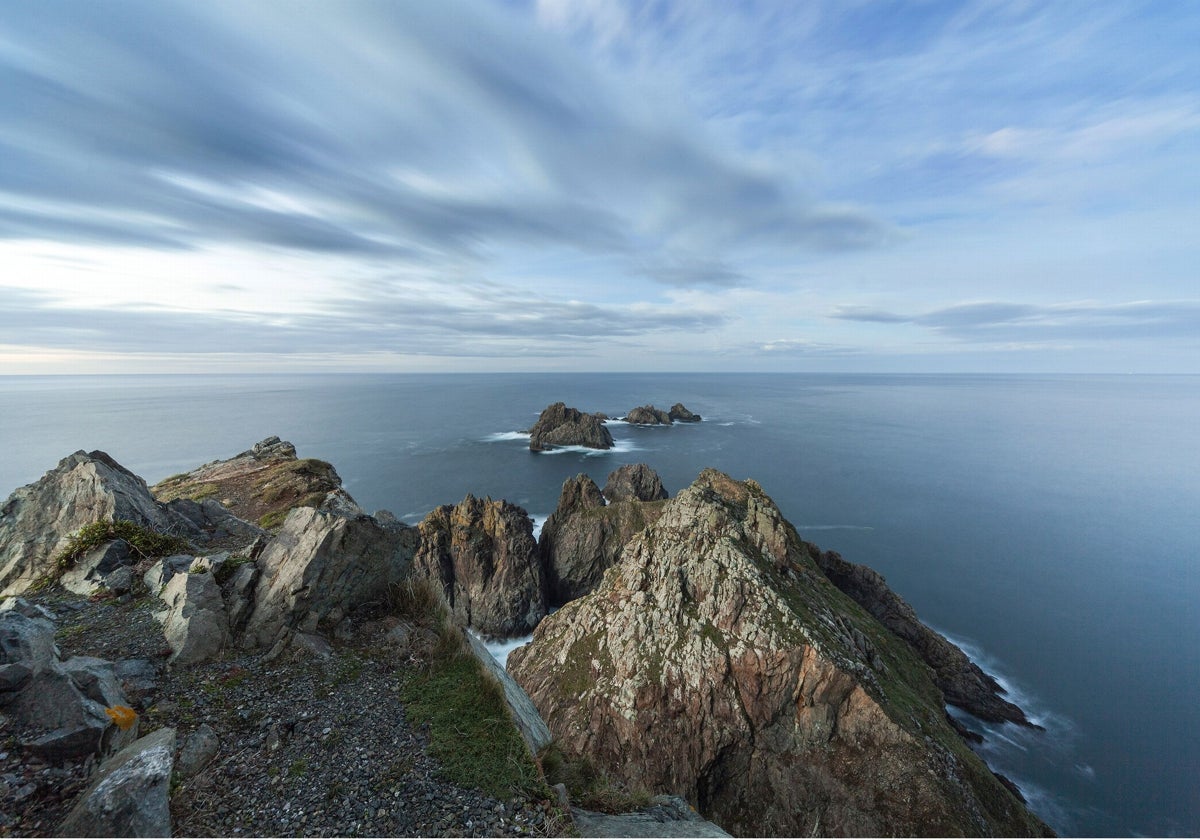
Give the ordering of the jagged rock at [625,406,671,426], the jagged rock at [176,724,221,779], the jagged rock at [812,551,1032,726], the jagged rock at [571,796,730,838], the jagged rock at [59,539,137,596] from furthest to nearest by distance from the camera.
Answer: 1. the jagged rock at [625,406,671,426]
2. the jagged rock at [812,551,1032,726]
3. the jagged rock at [59,539,137,596]
4. the jagged rock at [571,796,730,838]
5. the jagged rock at [176,724,221,779]

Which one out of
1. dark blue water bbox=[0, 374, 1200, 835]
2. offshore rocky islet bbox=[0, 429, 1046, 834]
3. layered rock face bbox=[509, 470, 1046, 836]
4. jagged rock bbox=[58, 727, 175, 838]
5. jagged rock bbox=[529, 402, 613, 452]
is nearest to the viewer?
jagged rock bbox=[58, 727, 175, 838]

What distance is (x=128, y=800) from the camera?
250 inches

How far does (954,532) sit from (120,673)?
106 metres

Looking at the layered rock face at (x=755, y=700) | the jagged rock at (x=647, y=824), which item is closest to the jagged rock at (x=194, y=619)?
the jagged rock at (x=647, y=824)

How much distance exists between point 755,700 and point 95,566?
1377 inches

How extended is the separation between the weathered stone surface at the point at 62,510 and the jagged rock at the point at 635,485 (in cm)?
7227

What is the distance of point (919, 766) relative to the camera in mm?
28234

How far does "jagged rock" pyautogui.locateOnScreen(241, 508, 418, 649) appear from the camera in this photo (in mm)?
12352

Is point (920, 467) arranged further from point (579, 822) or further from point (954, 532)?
point (579, 822)

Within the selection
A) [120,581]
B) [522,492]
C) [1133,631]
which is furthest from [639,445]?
[120,581]

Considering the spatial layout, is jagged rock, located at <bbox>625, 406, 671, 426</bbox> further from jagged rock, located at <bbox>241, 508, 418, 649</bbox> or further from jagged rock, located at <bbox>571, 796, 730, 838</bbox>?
jagged rock, located at <bbox>571, 796, 730, 838</bbox>

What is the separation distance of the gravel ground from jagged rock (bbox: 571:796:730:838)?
878mm

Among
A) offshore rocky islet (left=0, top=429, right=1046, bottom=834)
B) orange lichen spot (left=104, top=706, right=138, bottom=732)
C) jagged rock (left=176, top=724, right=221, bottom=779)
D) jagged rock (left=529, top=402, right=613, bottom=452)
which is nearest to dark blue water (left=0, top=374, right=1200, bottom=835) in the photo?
jagged rock (left=529, top=402, right=613, bottom=452)

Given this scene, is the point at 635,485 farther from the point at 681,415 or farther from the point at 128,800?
the point at 681,415
